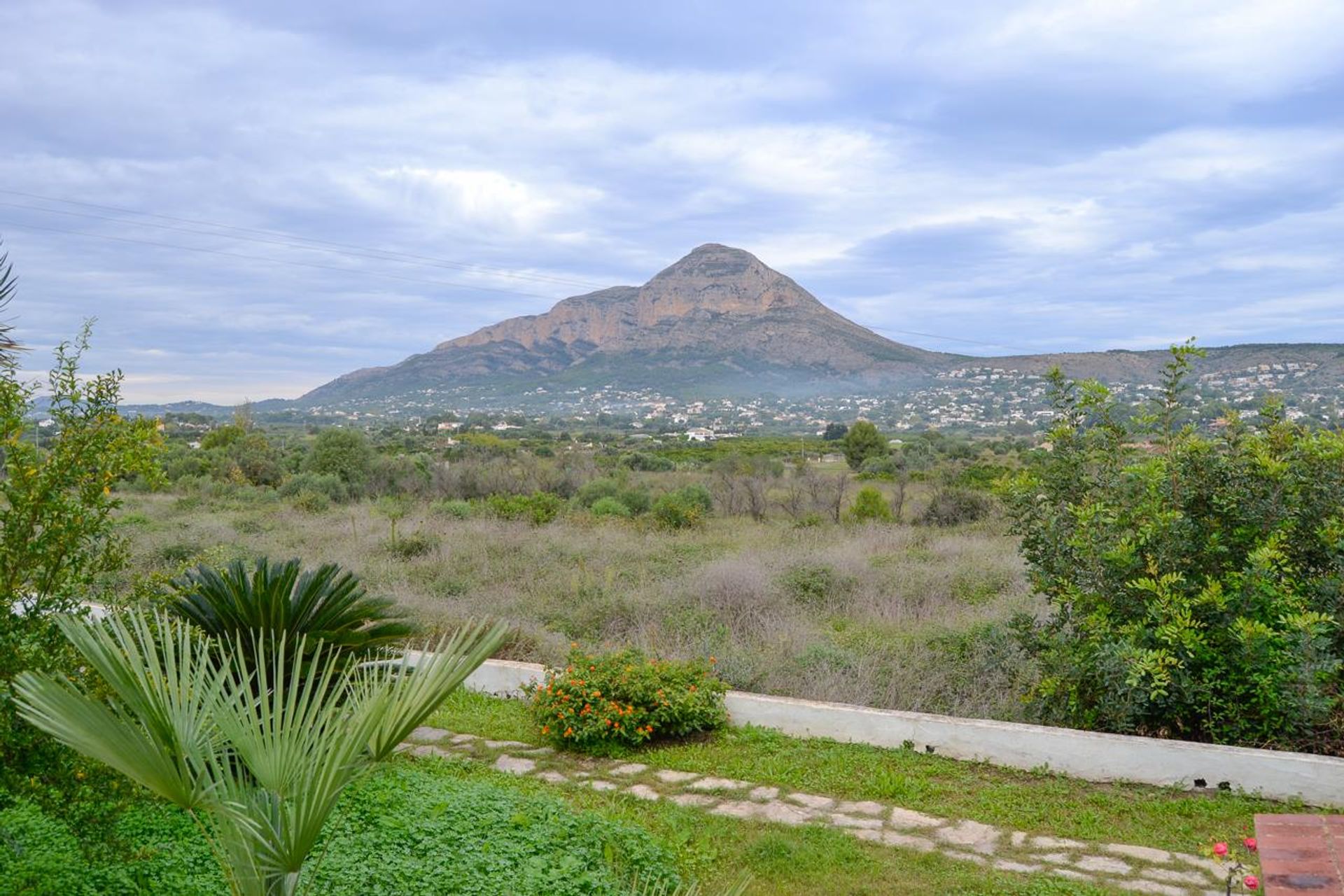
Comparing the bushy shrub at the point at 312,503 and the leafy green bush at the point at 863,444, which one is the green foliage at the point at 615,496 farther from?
the leafy green bush at the point at 863,444

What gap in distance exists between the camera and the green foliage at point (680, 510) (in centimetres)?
1514

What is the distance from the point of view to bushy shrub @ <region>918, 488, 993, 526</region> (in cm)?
1580

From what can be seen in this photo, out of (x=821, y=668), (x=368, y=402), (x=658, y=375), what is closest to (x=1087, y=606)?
(x=821, y=668)

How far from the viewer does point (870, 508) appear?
1680 cm

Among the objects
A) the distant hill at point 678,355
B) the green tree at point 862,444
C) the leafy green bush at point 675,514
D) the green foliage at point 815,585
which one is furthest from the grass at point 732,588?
the distant hill at point 678,355

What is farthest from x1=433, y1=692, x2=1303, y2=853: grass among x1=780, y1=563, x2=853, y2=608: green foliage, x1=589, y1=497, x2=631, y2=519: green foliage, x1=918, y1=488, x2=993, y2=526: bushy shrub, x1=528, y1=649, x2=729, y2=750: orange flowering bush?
x1=918, y1=488, x2=993, y2=526: bushy shrub

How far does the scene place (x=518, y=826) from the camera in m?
4.19

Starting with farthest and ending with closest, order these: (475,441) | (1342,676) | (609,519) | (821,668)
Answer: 1. (475,441)
2. (609,519)
3. (821,668)
4. (1342,676)

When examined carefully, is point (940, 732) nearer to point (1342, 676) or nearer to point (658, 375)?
point (1342, 676)

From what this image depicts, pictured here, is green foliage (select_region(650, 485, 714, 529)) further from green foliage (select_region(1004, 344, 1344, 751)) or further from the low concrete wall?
green foliage (select_region(1004, 344, 1344, 751))

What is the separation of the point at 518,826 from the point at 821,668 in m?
3.00

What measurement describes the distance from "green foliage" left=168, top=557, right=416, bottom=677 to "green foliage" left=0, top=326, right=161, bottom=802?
1785mm

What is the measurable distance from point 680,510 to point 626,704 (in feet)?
31.8

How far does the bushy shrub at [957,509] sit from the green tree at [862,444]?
439 inches
